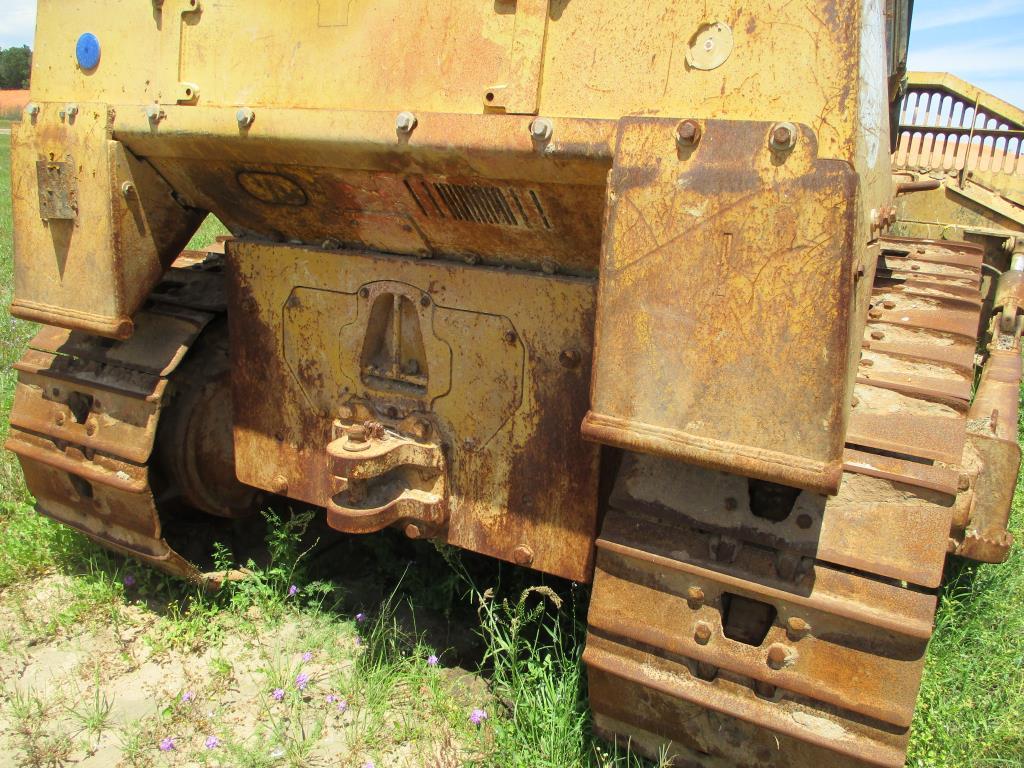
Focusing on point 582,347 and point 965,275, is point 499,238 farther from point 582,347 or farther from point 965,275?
point 965,275

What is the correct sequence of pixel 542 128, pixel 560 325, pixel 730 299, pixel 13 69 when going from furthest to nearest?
1. pixel 13 69
2. pixel 560 325
3. pixel 542 128
4. pixel 730 299

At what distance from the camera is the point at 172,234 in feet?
9.33

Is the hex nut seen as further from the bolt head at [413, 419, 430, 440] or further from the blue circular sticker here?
the blue circular sticker

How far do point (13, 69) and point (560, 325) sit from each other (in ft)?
212

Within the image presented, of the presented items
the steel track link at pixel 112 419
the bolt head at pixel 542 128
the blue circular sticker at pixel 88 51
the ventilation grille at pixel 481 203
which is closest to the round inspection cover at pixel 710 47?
the bolt head at pixel 542 128

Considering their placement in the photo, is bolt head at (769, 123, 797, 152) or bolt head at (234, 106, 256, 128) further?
bolt head at (234, 106, 256, 128)

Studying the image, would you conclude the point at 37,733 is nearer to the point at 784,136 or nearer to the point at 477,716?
the point at 477,716

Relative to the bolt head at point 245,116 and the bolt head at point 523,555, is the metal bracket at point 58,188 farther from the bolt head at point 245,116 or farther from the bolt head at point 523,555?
the bolt head at point 523,555

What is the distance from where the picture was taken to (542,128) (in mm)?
1963

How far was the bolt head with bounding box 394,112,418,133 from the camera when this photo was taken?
2.12m

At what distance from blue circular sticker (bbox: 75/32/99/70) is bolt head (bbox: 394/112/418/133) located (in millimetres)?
1139

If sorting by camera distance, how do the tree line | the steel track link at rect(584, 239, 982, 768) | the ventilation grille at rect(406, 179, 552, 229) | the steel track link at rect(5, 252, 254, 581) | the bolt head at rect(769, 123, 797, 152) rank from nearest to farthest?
1. the bolt head at rect(769, 123, 797, 152)
2. the steel track link at rect(584, 239, 982, 768)
3. the ventilation grille at rect(406, 179, 552, 229)
4. the steel track link at rect(5, 252, 254, 581)
5. the tree line

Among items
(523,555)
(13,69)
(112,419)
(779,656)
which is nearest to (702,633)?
(779,656)

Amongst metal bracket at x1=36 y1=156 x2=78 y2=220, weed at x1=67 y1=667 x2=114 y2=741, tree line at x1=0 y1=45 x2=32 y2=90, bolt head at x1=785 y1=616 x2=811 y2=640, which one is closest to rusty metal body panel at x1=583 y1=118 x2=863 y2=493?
bolt head at x1=785 y1=616 x2=811 y2=640
